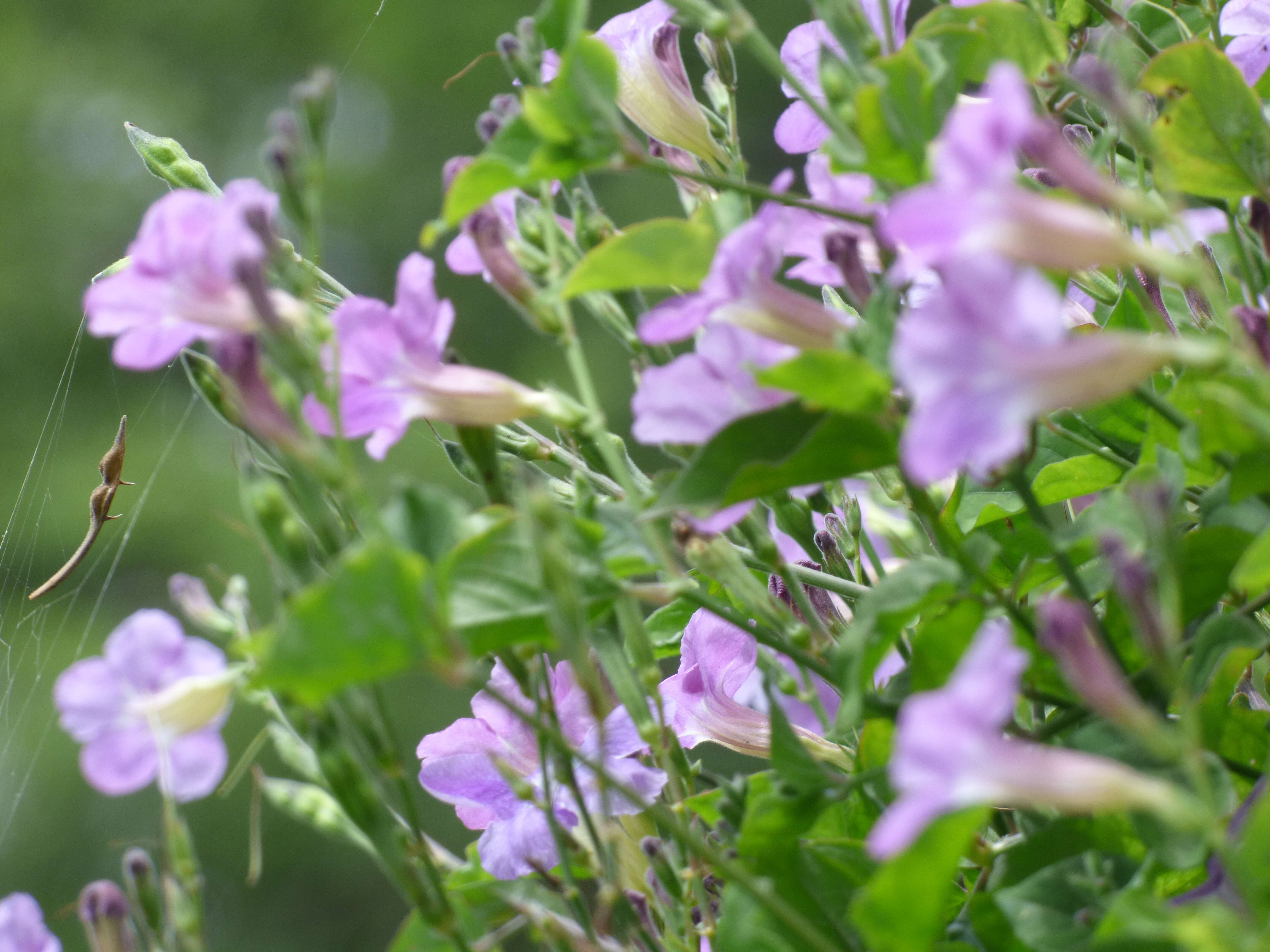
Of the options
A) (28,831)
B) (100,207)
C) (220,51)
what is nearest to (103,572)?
(28,831)

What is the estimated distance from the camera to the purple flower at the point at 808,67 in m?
0.33

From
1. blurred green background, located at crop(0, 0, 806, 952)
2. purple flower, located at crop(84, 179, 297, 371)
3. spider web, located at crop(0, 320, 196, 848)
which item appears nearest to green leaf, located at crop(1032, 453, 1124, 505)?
purple flower, located at crop(84, 179, 297, 371)

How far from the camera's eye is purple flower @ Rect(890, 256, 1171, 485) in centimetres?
17

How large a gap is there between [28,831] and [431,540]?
10.9 ft

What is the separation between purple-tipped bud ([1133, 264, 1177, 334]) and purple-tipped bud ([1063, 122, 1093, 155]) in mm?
40

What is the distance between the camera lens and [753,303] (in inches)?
9.8

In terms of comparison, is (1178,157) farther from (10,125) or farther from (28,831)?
(10,125)

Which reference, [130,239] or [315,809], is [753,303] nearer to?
[315,809]

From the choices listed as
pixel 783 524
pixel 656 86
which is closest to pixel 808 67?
pixel 656 86

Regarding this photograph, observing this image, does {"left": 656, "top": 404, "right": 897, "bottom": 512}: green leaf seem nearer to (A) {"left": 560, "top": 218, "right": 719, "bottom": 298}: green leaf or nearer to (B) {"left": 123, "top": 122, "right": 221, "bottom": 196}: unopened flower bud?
(A) {"left": 560, "top": 218, "right": 719, "bottom": 298}: green leaf

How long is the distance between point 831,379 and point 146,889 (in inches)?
6.7

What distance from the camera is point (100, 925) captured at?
244 mm

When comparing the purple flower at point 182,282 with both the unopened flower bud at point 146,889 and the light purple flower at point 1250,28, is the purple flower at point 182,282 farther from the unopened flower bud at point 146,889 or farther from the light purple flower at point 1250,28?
the light purple flower at point 1250,28

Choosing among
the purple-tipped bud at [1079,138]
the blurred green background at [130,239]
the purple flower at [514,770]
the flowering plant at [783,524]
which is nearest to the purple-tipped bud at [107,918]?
the flowering plant at [783,524]
